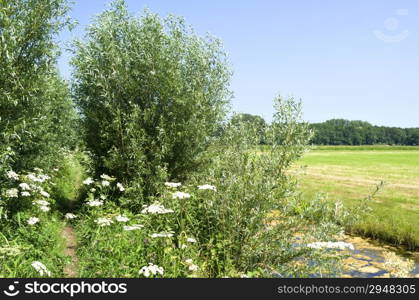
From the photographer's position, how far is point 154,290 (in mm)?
6676

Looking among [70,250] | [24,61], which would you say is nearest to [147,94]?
[24,61]

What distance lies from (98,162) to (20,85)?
7.79 meters

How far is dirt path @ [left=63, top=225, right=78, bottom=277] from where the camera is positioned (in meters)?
9.78

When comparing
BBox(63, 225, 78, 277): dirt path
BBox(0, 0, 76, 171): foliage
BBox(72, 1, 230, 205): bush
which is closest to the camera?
BBox(63, 225, 78, 277): dirt path

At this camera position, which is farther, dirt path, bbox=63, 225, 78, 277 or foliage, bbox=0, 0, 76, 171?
foliage, bbox=0, 0, 76, 171

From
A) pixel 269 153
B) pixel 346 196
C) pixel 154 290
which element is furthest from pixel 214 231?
pixel 346 196

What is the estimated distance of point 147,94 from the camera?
17141mm

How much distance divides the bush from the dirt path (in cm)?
271

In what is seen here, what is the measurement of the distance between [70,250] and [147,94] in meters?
7.75

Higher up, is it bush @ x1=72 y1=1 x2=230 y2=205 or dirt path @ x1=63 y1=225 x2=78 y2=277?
bush @ x1=72 y1=1 x2=230 y2=205

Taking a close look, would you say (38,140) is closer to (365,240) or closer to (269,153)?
(269,153)

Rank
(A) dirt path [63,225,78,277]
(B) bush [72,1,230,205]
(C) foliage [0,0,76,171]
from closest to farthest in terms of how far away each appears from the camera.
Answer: (A) dirt path [63,225,78,277]
(C) foliage [0,0,76,171]
(B) bush [72,1,230,205]

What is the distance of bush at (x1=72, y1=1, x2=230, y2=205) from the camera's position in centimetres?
1609

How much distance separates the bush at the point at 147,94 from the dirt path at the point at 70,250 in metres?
2.71
